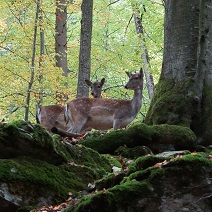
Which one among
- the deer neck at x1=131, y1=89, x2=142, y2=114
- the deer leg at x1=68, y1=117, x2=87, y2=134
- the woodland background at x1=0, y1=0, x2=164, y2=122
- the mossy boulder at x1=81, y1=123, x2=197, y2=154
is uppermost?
the woodland background at x1=0, y1=0, x2=164, y2=122

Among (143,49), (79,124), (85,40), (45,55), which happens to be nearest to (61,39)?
(45,55)

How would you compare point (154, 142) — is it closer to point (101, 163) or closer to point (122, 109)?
point (101, 163)

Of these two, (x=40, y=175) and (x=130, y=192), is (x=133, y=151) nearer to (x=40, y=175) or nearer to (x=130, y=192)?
(x=40, y=175)

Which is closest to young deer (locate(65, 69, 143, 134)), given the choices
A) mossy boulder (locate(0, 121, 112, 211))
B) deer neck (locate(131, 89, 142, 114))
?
deer neck (locate(131, 89, 142, 114))

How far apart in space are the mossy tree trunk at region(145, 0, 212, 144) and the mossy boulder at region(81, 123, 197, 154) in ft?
2.01

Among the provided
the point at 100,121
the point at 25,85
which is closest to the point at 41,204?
the point at 100,121

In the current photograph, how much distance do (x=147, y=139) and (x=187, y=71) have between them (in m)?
2.00

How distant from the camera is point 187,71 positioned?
860 cm

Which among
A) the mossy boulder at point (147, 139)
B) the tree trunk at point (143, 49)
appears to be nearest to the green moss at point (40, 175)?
the mossy boulder at point (147, 139)

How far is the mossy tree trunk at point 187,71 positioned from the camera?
8.16 metres

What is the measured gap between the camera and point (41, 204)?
14.3 ft

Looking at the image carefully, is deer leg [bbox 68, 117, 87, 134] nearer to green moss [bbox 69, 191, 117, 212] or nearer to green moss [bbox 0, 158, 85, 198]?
green moss [bbox 0, 158, 85, 198]

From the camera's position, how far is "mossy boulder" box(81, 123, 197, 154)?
23.7 feet

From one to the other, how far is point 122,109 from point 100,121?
0.65 meters
